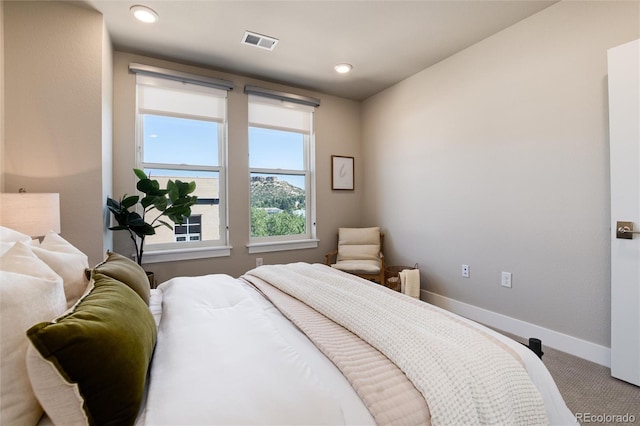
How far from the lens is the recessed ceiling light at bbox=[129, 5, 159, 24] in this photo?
2.27m

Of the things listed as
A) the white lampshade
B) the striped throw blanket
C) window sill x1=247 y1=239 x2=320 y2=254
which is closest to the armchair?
window sill x1=247 y1=239 x2=320 y2=254

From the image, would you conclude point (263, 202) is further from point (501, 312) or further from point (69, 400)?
point (69, 400)

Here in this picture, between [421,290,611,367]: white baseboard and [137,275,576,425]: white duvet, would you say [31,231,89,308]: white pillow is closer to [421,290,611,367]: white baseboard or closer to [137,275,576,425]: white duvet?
[137,275,576,425]: white duvet

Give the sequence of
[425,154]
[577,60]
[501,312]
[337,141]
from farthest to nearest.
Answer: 1. [337,141]
2. [425,154]
3. [501,312]
4. [577,60]

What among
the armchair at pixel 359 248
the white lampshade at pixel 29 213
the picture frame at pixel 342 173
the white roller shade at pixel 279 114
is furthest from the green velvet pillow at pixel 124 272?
the picture frame at pixel 342 173

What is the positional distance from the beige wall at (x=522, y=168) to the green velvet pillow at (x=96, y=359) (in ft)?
9.16

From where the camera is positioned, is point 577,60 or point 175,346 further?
point 577,60

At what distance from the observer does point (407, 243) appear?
361 cm

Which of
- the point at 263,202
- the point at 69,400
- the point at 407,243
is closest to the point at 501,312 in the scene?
the point at 407,243

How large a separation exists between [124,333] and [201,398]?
10.3 inches

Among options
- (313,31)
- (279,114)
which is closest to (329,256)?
(279,114)

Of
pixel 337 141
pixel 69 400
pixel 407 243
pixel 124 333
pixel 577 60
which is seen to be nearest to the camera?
Result: pixel 69 400

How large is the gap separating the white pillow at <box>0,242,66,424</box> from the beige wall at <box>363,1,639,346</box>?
2998 mm

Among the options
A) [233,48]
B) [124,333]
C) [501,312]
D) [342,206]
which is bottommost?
[501,312]
